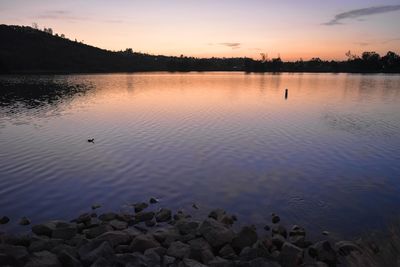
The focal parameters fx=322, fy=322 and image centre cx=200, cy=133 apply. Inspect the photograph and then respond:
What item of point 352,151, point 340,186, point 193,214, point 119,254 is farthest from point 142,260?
point 352,151

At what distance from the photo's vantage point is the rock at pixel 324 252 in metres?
13.5

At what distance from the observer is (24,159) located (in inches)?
1107

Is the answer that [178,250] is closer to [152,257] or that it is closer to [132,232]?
[152,257]

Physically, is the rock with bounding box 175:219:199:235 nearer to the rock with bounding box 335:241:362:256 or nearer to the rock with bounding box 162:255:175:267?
the rock with bounding box 162:255:175:267

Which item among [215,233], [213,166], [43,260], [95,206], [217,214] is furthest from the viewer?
[213,166]

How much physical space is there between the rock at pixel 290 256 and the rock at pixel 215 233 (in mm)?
2466

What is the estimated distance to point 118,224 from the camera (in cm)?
1634

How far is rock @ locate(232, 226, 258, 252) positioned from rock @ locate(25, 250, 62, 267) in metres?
7.27

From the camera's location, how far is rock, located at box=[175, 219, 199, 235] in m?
15.5

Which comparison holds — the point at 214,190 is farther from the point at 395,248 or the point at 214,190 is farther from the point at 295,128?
the point at 295,128

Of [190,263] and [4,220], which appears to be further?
[4,220]

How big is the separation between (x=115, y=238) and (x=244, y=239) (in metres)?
5.79

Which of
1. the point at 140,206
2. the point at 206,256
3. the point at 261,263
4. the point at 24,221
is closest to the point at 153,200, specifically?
the point at 140,206

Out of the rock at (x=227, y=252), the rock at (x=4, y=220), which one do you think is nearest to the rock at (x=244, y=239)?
the rock at (x=227, y=252)
